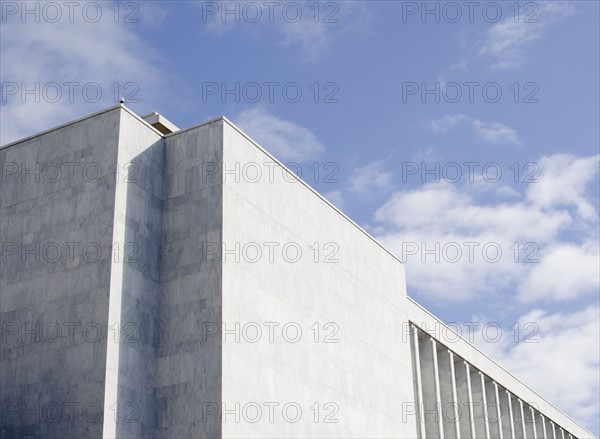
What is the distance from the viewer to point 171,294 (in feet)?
120

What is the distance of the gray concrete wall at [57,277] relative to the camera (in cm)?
3394

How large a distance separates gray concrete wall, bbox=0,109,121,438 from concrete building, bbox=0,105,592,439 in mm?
53

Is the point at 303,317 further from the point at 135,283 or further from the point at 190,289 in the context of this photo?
the point at 135,283

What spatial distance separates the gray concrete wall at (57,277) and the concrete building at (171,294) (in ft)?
0.18

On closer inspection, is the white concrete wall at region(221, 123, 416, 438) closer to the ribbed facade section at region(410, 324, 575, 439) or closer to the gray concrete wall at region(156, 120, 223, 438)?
the gray concrete wall at region(156, 120, 223, 438)

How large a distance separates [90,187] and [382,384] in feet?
50.1

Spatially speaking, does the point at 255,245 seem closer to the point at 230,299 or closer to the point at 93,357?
the point at 230,299

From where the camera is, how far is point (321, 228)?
141 ft

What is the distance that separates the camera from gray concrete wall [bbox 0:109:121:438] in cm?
3394

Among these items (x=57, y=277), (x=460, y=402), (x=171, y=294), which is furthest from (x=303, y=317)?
(x=460, y=402)

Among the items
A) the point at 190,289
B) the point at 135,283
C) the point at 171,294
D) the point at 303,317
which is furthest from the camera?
the point at 303,317

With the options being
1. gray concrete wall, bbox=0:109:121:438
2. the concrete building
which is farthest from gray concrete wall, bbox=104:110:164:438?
gray concrete wall, bbox=0:109:121:438

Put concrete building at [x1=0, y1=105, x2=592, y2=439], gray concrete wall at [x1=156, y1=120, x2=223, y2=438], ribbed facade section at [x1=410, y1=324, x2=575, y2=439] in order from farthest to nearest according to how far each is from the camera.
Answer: ribbed facade section at [x1=410, y1=324, x2=575, y2=439]
gray concrete wall at [x1=156, y1=120, x2=223, y2=438]
concrete building at [x1=0, y1=105, x2=592, y2=439]

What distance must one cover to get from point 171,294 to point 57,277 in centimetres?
392
